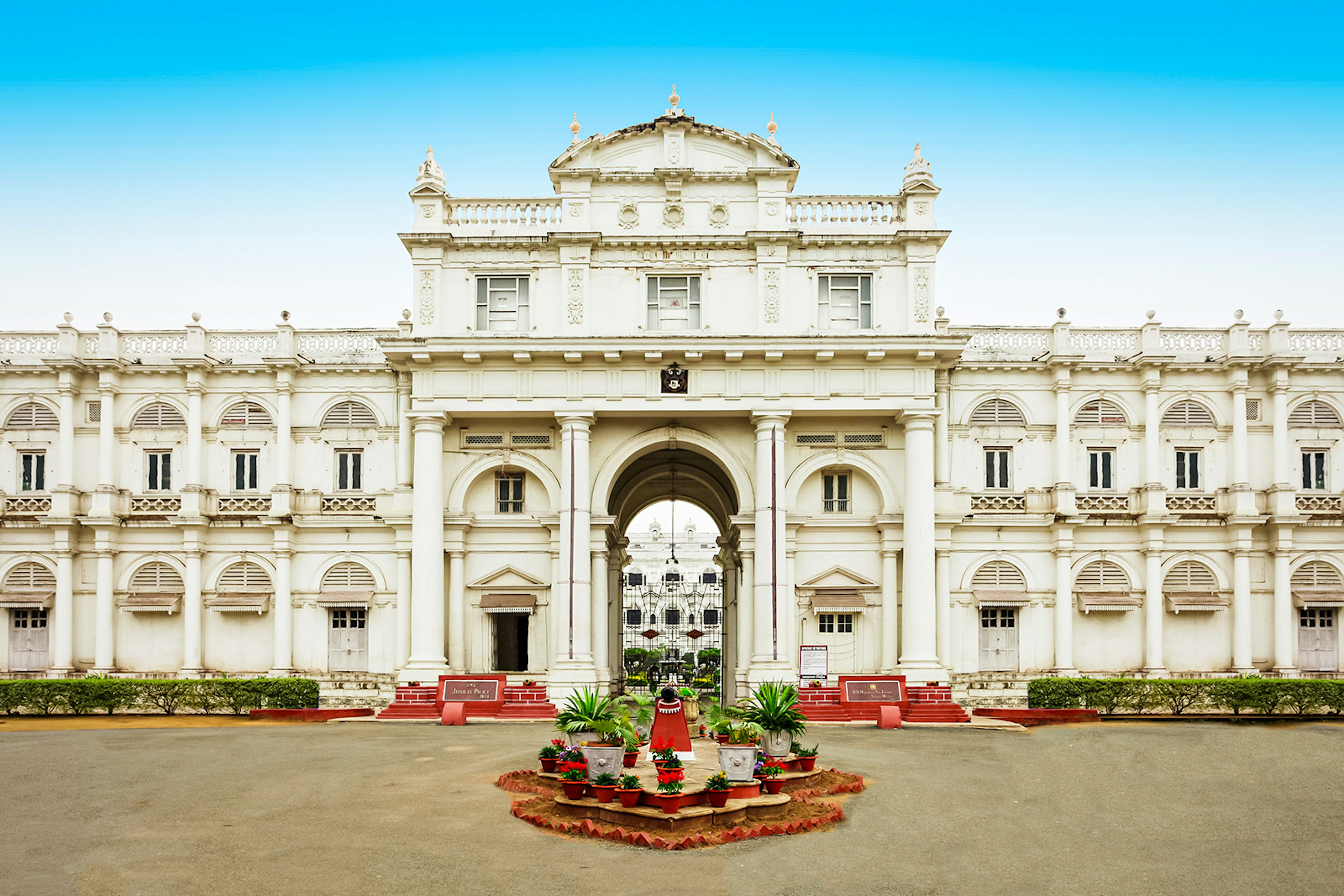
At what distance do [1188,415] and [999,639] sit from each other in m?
9.11

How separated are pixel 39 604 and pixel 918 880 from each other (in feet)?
99.8

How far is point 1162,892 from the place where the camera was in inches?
456

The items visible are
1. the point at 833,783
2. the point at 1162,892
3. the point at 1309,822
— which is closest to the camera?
the point at 1162,892

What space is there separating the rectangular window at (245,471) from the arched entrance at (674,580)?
11047 mm

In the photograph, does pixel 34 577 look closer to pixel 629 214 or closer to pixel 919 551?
pixel 629 214

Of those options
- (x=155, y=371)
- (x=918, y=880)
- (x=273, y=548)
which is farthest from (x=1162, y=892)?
(x=155, y=371)

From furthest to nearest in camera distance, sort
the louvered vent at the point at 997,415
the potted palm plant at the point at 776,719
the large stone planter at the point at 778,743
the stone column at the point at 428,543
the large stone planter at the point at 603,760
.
A: the louvered vent at the point at 997,415
the stone column at the point at 428,543
the large stone planter at the point at 778,743
the potted palm plant at the point at 776,719
the large stone planter at the point at 603,760

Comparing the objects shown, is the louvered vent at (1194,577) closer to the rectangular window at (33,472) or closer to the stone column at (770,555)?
the stone column at (770,555)

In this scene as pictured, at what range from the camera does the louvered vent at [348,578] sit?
33.2 m

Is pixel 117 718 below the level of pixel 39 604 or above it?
below

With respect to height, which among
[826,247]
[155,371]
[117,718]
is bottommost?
[117,718]

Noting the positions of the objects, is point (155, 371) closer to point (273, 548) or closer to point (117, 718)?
point (273, 548)

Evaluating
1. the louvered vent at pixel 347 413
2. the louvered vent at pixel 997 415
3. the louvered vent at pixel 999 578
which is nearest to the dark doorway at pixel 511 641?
the louvered vent at pixel 347 413

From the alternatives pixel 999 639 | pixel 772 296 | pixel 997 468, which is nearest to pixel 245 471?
pixel 772 296
